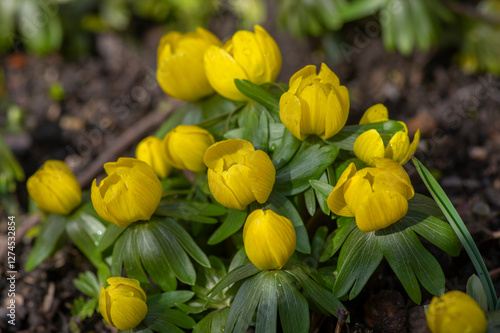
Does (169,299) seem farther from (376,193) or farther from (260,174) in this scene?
(376,193)

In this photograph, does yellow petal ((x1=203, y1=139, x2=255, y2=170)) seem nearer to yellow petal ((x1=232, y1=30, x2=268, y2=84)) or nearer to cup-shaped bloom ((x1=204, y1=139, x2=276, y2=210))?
cup-shaped bloom ((x1=204, y1=139, x2=276, y2=210))

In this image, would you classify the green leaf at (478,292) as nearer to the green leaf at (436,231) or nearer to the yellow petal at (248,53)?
the green leaf at (436,231)

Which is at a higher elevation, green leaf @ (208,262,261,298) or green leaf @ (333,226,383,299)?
green leaf @ (208,262,261,298)

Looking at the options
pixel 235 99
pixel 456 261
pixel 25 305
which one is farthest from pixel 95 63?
pixel 456 261

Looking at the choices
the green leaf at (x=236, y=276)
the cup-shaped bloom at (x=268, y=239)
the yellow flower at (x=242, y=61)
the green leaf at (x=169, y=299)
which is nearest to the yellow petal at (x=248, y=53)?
the yellow flower at (x=242, y=61)

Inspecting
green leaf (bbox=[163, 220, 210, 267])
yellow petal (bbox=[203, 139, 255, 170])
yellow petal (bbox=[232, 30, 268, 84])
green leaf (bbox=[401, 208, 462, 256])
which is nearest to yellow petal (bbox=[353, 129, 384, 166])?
green leaf (bbox=[401, 208, 462, 256])

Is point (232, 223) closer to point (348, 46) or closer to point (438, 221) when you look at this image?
point (438, 221)

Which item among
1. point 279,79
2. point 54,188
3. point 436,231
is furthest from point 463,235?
point 279,79
